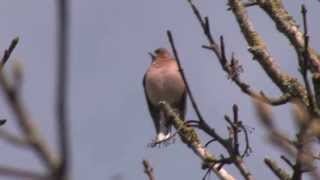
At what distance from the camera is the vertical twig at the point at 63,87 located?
1075mm

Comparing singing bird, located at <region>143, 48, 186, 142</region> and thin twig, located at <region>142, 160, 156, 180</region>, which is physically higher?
singing bird, located at <region>143, 48, 186, 142</region>

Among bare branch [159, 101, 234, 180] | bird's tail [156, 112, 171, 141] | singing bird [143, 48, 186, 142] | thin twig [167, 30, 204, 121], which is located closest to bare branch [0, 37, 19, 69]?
thin twig [167, 30, 204, 121]

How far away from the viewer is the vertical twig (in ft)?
3.53

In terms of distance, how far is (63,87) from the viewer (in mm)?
1100

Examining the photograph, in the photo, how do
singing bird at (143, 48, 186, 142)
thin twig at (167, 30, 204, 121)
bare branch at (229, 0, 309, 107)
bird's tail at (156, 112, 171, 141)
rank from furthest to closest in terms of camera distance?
singing bird at (143, 48, 186, 142) < bird's tail at (156, 112, 171, 141) < bare branch at (229, 0, 309, 107) < thin twig at (167, 30, 204, 121)

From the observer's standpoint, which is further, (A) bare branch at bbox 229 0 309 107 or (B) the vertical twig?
(A) bare branch at bbox 229 0 309 107

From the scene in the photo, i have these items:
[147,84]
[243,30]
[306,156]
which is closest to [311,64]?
[243,30]

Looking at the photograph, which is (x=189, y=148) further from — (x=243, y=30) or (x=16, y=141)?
(x=16, y=141)

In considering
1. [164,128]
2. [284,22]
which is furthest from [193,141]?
[164,128]

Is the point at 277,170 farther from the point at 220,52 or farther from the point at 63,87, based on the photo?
the point at 63,87

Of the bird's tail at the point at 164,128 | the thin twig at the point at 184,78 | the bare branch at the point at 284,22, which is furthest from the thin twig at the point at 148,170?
the bird's tail at the point at 164,128

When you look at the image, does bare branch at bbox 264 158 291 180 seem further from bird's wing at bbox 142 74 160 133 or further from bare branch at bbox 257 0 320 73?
bird's wing at bbox 142 74 160 133

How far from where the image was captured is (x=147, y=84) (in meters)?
11.4

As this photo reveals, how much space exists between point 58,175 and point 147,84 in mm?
10369
